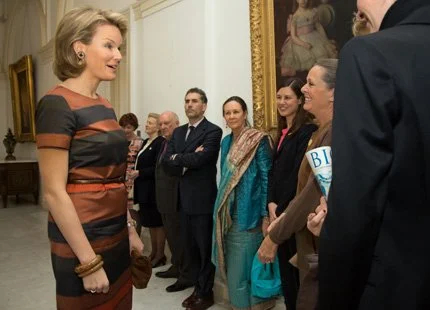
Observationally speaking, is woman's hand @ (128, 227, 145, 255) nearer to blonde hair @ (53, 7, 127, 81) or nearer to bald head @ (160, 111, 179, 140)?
blonde hair @ (53, 7, 127, 81)

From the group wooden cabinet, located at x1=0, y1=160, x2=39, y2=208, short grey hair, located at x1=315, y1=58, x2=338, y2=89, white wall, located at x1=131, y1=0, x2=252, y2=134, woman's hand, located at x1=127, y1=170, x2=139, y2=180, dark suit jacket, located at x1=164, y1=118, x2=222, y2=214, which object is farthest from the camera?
wooden cabinet, located at x1=0, y1=160, x2=39, y2=208

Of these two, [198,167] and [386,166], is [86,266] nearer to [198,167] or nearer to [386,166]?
[386,166]

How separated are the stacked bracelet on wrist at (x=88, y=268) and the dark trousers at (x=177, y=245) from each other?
85.0 inches

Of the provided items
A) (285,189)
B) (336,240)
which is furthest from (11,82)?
(336,240)

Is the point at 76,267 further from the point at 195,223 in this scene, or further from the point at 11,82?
the point at 11,82

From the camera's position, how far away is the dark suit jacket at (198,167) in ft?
10.1

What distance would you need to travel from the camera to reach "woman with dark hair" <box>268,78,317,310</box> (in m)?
2.31

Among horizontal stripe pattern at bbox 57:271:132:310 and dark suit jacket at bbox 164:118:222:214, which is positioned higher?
dark suit jacket at bbox 164:118:222:214

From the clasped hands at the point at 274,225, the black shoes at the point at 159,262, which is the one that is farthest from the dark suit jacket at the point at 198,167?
the black shoes at the point at 159,262

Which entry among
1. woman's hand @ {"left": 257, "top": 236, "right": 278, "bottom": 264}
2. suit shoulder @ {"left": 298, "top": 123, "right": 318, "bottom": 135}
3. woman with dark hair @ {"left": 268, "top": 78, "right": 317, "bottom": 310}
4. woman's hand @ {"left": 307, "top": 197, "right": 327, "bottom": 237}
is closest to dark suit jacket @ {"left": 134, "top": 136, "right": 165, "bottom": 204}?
woman with dark hair @ {"left": 268, "top": 78, "right": 317, "bottom": 310}

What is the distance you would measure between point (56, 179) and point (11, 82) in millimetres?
9131

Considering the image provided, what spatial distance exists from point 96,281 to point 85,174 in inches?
14.2

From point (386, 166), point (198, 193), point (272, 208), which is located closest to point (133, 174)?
point (198, 193)

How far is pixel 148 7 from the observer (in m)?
4.72
